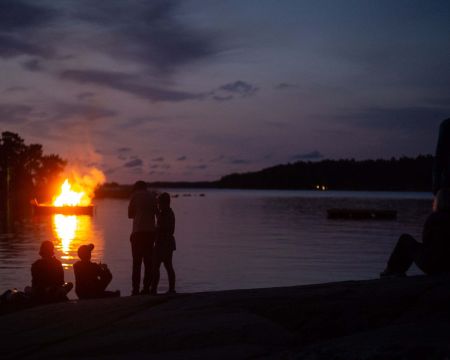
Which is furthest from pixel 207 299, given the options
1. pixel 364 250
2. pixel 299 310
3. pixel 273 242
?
pixel 273 242

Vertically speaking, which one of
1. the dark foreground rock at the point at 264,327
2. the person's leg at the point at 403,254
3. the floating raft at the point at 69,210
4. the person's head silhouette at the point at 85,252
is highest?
the person's leg at the point at 403,254

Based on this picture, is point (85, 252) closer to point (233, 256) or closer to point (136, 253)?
point (136, 253)

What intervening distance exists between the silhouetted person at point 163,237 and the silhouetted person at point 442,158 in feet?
18.1

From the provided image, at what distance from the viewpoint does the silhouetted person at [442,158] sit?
7.56m

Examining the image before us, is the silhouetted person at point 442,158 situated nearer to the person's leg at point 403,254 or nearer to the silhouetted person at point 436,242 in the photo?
the silhouetted person at point 436,242

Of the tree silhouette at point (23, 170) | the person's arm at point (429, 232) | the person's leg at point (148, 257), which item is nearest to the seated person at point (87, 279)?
the person's leg at point (148, 257)

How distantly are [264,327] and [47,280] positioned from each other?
5.98 metres

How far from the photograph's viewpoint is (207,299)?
6.91 metres

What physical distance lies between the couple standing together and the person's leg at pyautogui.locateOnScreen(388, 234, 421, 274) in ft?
16.6

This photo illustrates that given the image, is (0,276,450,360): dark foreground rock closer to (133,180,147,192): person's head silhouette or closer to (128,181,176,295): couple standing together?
(128,181,176,295): couple standing together

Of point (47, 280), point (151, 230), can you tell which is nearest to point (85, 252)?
point (47, 280)

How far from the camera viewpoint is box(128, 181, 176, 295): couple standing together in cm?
1198

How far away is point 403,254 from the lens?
25.6 feet

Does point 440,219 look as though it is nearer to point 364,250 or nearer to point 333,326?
point 333,326
